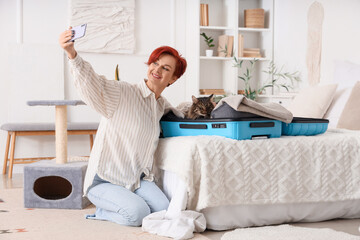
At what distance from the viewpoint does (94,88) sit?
2.13m

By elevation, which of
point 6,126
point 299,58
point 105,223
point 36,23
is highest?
point 36,23

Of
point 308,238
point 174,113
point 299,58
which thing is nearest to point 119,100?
point 174,113

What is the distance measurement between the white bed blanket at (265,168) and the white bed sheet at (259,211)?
0.06 metres

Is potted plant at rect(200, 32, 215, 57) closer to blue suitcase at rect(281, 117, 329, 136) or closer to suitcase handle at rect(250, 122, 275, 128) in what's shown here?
blue suitcase at rect(281, 117, 329, 136)

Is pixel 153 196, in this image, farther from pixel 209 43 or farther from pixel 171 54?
pixel 209 43

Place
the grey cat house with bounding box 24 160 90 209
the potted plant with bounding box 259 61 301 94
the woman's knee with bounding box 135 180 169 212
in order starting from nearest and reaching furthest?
the woman's knee with bounding box 135 180 169 212 < the grey cat house with bounding box 24 160 90 209 < the potted plant with bounding box 259 61 301 94

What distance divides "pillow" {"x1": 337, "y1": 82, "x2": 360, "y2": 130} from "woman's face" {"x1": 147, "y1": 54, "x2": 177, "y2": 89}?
145 cm

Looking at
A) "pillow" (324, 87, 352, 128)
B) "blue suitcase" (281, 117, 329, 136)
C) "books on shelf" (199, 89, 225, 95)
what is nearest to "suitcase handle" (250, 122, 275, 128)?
"blue suitcase" (281, 117, 329, 136)

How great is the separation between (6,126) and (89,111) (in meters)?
1.00

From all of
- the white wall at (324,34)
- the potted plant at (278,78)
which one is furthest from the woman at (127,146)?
the potted plant at (278,78)

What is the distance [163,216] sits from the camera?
210cm

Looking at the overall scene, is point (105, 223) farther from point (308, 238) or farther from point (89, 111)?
point (89, 111)

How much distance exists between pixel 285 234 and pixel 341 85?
206 centimetres

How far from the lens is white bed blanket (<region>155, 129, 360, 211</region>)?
6.59 feet
